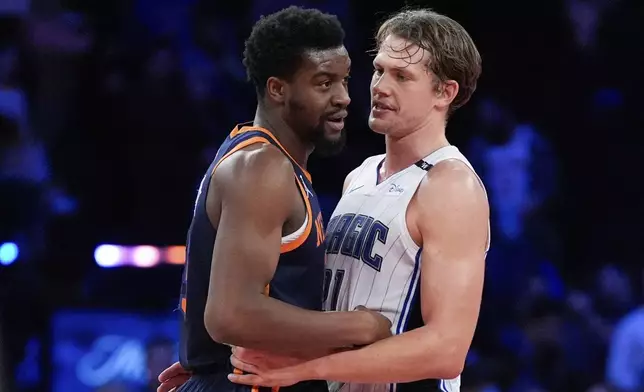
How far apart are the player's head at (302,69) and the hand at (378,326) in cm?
58

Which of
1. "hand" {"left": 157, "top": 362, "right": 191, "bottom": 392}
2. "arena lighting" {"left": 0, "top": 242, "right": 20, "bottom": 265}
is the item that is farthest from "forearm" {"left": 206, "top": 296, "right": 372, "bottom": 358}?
"arena lighting" {"left": 0, "top": 242, "right": 20, "bottom": 265}

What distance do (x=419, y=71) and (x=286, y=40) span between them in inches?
Answer: 21.4

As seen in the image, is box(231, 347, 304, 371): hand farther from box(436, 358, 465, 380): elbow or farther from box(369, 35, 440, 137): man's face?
box(369, 35, 440, 137): man's face

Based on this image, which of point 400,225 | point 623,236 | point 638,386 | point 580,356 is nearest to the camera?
point 400,225

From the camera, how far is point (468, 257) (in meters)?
3.41

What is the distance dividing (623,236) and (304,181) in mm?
5860

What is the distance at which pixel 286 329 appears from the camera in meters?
3.09

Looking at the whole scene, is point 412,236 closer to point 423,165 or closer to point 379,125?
point 423,165

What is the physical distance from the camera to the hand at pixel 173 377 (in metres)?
3.74

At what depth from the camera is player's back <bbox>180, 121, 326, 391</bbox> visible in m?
3.23

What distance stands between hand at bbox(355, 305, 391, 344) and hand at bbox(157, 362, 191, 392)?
0.75m

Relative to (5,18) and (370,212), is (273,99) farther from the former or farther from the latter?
Answer: (5,18)

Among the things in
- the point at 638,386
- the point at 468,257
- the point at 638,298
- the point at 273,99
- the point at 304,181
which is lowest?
the point at 638,386

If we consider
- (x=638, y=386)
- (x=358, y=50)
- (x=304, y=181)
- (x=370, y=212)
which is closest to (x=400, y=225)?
(x=370, y=212)
